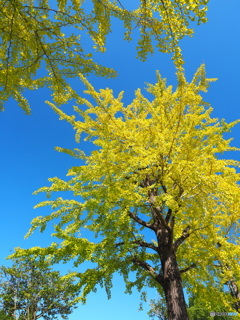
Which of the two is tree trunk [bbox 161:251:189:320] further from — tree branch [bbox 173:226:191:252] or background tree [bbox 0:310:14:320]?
background tree [bbox 0:310:14:320]

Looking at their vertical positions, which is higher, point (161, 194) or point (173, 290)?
point (161, 194)

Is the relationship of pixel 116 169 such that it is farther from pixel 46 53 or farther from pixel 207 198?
pixel 46 53

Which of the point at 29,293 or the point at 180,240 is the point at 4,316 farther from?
the point at 180,240

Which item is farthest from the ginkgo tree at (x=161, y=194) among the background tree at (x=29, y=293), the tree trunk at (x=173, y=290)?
the background tree at (x=29, y=293)

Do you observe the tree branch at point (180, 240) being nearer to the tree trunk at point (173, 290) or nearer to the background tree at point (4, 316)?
the tree trunk at point (173, 290)

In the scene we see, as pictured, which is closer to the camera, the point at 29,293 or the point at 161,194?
the point at 161,194

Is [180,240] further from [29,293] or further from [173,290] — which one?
[29,293]

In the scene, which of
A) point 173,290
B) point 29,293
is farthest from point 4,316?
point 173,290

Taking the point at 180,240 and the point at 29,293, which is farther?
the point at 29,293

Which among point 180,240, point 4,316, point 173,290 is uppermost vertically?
point 180,240

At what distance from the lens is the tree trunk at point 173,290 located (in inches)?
206

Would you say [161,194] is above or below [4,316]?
above

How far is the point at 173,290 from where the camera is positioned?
5.52m

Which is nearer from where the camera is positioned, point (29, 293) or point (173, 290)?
point (173, 290)
